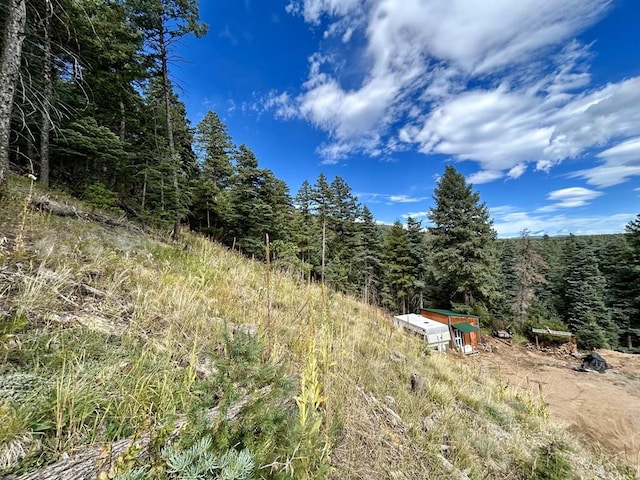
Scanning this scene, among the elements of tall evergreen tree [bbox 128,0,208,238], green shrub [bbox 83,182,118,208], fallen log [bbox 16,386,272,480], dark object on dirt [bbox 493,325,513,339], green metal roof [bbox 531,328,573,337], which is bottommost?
dark object on dirt [bbox 493,325,513,339]

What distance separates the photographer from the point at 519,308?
22688mm

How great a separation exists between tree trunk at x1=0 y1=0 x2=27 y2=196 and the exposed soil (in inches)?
353

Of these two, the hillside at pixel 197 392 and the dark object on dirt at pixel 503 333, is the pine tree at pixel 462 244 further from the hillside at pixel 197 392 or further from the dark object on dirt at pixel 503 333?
the hillside at pixel 197 392

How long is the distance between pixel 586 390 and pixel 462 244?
10338 millimetres

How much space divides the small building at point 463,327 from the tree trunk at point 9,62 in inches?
736

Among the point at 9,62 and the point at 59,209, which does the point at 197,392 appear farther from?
the point at 9,62

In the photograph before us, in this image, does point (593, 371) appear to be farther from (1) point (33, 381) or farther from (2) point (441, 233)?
(1) point (33, 381)

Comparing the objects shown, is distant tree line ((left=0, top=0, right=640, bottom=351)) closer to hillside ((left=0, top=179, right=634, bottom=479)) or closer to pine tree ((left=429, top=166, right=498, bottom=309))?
pine tree ((left=429, top=166, right=498, bottom=309))

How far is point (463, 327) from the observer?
1655 cm

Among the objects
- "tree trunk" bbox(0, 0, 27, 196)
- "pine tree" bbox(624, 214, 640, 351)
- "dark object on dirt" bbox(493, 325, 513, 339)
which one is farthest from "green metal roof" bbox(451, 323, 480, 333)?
"tree trunk" bbox(0, 0, 27, 196)

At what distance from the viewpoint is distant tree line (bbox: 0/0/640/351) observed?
7.59 meters

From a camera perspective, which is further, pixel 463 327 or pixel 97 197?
pixel 463 327

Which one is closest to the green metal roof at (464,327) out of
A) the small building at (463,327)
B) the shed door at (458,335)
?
the small building at (463,327)

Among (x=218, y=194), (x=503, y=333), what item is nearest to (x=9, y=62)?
(x=218, y=194)
